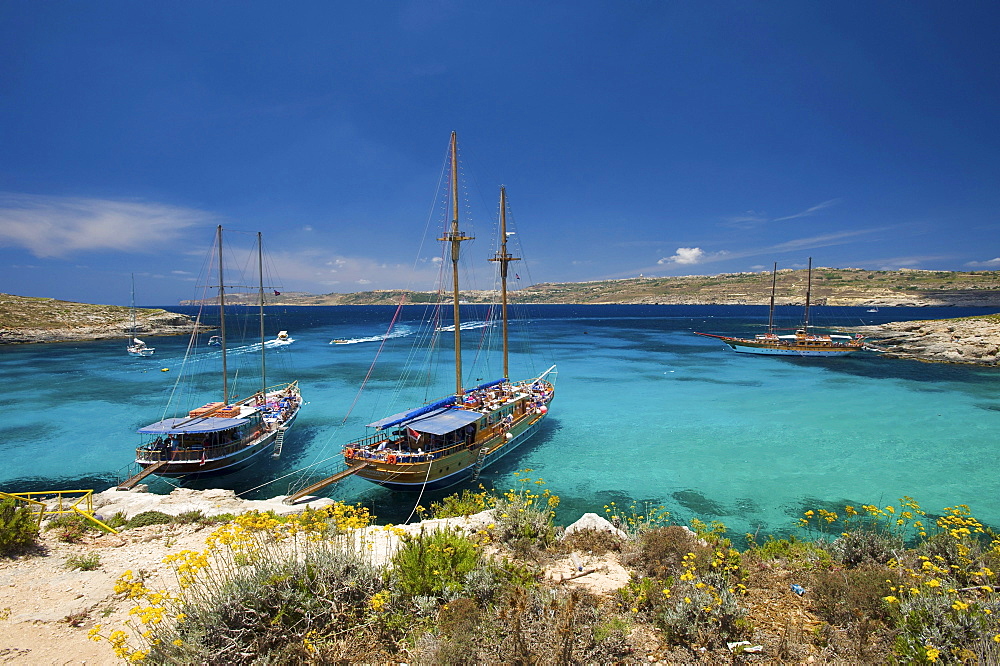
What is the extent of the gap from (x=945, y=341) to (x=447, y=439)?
6326 cm

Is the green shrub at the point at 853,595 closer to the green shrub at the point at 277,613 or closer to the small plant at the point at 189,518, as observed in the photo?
the green shrub at the point at 277,613

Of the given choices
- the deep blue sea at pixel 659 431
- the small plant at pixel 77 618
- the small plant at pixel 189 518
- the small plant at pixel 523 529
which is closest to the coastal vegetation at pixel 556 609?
the small plant at pixel 77 618

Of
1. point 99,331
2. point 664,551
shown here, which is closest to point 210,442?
point 664,551

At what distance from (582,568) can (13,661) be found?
7.85m

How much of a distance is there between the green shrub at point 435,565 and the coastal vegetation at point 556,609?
0.09 feet

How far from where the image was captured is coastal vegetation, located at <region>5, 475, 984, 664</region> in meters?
4.72

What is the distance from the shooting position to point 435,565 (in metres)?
6.36

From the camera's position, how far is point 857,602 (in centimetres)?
566

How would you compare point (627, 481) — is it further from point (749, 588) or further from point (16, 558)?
point (16, 558)

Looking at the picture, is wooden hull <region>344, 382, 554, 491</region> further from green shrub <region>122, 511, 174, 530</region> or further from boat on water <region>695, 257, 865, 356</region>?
boat on water <region>695, 257, 865, 356</region>

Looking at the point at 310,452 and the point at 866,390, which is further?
the point at 866,390

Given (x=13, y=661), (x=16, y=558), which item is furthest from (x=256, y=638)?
(x=16, y=558)

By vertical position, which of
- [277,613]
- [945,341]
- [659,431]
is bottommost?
[659,431]

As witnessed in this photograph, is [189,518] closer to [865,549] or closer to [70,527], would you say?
[70,527]
